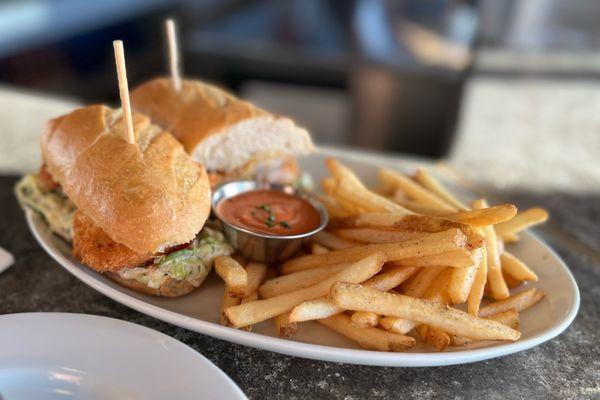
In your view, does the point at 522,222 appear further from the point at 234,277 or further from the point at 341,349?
the point at 234,277

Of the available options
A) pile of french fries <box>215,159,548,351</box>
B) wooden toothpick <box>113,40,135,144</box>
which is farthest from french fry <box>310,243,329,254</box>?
wooden toothpick <box>113,40,135,144</box>

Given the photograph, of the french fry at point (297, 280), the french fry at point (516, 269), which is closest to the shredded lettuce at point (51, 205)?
the french fry at point (297, 280)

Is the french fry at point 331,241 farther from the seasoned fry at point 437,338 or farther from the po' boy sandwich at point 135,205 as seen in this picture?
the seasoned fry at point 437,338

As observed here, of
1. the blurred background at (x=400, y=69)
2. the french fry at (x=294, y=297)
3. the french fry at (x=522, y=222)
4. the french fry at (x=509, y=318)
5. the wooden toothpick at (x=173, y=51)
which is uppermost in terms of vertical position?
the wooden toothpick at (x=173, y=51)

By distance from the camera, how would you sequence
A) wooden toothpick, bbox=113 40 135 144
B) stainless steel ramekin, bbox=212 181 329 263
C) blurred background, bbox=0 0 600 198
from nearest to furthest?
wooden toothpick, bbox=113 40 135 144, stainless steel ramekin, bbox=212 181 329 263, blurred background, bbox=0 0 600 198

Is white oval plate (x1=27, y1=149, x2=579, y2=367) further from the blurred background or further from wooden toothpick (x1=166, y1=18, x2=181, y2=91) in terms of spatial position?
the blurred background

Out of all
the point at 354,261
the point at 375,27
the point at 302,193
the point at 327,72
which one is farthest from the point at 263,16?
the point at 354,261

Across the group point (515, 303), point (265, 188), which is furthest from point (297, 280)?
point (515, 303)
